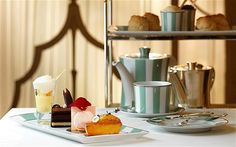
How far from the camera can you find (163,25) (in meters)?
1.92

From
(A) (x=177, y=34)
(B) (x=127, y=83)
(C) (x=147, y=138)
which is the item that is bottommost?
(C) (x=147, y=138)

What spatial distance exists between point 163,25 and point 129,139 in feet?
2.16

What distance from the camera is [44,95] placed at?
1556 mm

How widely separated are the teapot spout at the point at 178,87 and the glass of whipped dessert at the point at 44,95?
413 mm

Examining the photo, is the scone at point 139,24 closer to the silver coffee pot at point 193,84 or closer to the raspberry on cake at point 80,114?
the silver coffee pot at point 193,84

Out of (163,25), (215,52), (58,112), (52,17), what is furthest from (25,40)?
(58,112)

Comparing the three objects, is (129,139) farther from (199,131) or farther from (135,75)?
(135,75)

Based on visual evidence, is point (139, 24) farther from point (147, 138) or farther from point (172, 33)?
point (147, 138)

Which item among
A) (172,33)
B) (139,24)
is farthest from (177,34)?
(139,24)

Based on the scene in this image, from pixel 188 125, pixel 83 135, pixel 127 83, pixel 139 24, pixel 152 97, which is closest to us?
pixel 83 135

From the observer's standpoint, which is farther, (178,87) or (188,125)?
(178,87)

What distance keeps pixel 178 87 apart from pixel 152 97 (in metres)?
0.19

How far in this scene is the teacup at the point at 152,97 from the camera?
1608mm

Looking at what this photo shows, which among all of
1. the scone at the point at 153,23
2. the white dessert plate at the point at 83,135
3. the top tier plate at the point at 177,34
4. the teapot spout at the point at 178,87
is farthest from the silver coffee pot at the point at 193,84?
the white dessert plate at the point at 83,135
